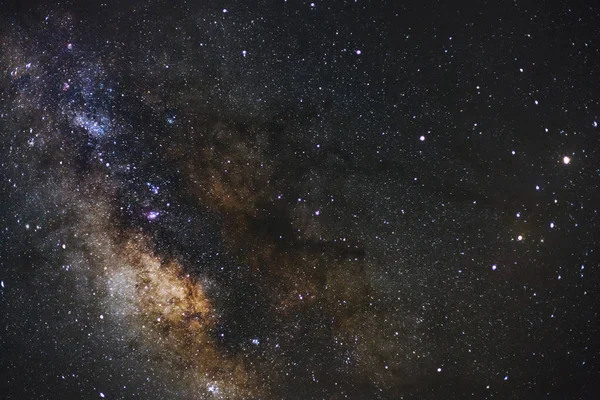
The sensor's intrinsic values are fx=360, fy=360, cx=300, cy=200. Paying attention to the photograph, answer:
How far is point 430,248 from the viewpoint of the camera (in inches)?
96.2

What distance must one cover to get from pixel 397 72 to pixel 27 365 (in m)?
3.49

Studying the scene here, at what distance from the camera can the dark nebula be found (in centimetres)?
232

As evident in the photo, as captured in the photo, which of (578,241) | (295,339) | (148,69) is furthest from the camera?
(578,241)

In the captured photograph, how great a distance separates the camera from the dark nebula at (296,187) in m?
2.32

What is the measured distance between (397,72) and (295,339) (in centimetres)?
191

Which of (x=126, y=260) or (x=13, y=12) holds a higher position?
(x=13, y=12)

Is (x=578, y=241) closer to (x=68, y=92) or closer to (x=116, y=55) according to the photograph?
(x=116, y=55)

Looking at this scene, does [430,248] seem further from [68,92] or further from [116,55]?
[68,92]

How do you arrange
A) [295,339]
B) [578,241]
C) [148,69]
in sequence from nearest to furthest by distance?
[148,69], [295,339], [578,241]

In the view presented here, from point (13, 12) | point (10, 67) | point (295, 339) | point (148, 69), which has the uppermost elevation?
point (13, 12)

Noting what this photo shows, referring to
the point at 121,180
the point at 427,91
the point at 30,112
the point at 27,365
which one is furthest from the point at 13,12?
the point at 427,91

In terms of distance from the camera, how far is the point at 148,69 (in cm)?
Answer: 231

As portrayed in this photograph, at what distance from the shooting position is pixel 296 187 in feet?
7.80

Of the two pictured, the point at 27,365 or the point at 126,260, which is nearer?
the point at 126,260
